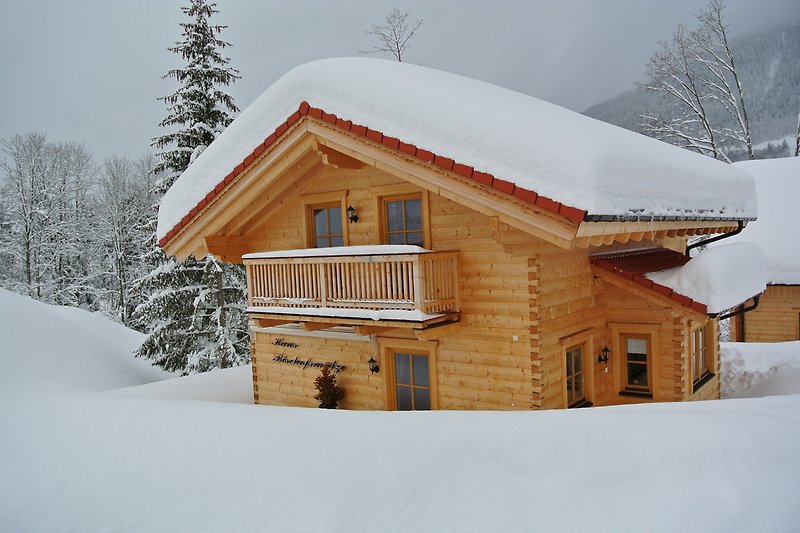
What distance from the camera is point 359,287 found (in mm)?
8484

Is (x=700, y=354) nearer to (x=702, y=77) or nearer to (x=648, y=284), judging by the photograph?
(x=648, y=284)

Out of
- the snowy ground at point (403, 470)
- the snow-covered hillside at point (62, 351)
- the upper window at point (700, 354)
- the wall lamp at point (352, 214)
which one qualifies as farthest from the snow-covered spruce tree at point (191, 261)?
the upper window at point (700, 354)

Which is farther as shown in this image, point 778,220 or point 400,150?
point 778,220

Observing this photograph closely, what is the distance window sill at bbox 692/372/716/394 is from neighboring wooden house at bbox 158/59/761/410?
81 mm

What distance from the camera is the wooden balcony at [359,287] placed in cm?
780

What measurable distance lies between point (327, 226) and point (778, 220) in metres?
15.9

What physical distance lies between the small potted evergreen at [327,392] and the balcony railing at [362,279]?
59.0 inches

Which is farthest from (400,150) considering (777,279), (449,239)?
(777,279)

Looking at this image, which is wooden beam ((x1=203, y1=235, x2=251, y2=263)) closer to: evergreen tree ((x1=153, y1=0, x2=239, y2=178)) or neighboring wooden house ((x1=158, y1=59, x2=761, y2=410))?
neighboring wooden house ((x1=158, y1=59, x2=761, y2=410))

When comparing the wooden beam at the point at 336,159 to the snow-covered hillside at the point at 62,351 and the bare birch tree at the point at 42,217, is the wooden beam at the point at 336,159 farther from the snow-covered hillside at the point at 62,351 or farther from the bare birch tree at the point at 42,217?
the bare birch tree at the point at 42,217

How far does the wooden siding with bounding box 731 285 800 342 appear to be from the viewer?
16.0 meters

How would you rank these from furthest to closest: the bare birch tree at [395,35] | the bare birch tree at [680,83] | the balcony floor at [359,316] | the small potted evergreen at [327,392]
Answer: the bare birch tree at [680,83], the bare birch tree at [395,35], the small potted evergreen at [327,392], the balcony floor at [359,316]

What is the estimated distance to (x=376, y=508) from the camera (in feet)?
13.2

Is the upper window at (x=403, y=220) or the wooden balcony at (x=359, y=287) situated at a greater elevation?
the upper window at (x=403, y=220)
